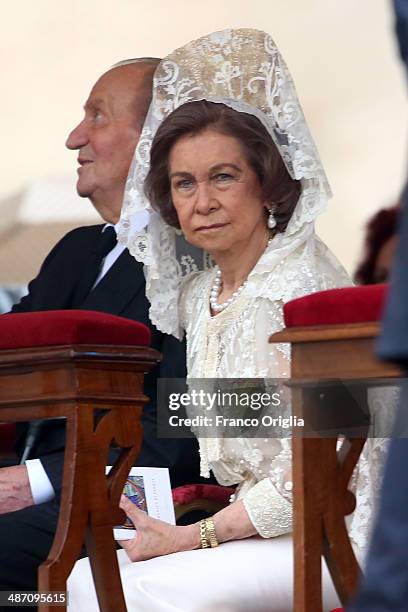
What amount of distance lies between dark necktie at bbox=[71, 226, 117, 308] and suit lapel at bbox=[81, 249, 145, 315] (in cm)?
7

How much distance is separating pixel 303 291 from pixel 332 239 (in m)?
1.46

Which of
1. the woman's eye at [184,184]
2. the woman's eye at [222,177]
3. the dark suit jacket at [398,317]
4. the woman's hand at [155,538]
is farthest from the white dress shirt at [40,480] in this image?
the dark suit jacket at [398,317]

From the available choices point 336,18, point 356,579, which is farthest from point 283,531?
point 336,18

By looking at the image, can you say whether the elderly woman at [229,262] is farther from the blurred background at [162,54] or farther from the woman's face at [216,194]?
the blurred background at [162,54]

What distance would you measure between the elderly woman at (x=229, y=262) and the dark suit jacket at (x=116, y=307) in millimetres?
229

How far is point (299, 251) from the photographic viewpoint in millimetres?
3133

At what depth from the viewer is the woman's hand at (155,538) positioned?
3.00 m

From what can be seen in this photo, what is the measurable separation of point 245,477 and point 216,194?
71cm

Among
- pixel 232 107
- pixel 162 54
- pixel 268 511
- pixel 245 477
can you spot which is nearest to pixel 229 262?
pixel 232 107

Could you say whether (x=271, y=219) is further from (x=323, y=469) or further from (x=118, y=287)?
(x=323, y=469)

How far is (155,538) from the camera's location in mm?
3010

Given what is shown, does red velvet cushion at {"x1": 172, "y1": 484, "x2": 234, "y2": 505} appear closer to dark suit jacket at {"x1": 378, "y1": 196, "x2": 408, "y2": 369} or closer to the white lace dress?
the white lace dress

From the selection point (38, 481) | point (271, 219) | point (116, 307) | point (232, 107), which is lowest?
point (38, 481)

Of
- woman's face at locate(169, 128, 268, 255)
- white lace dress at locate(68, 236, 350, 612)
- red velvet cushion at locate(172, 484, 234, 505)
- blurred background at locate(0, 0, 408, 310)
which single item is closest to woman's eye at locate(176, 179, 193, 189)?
woman's face at locate(169, 128, 268, 255)
